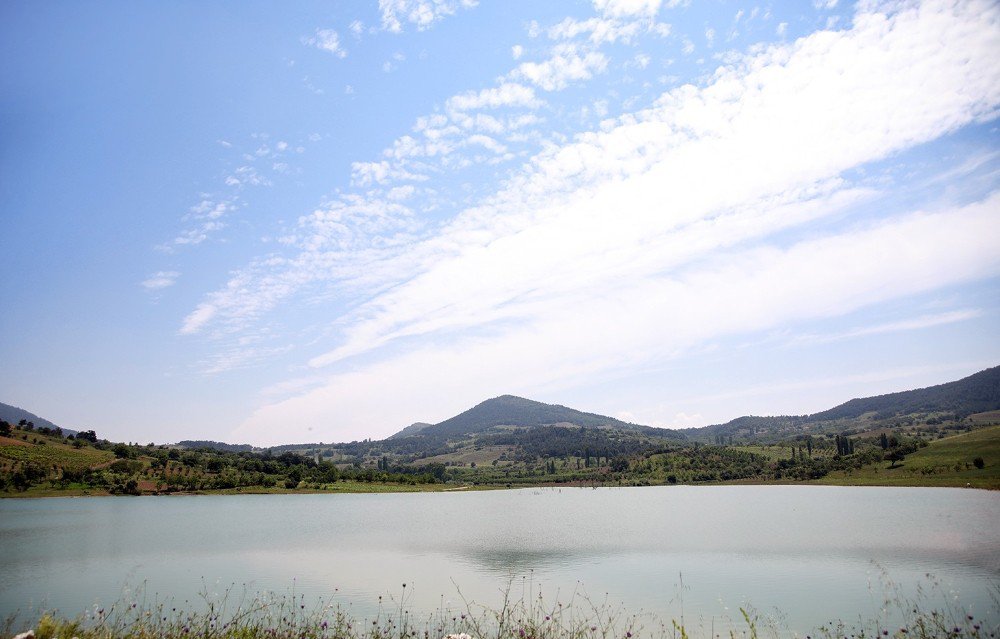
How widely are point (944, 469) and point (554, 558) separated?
11389 cm

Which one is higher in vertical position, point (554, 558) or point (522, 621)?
point (522, 621)

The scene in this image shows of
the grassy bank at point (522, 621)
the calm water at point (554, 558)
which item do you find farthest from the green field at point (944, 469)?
the grassy bank at point (522, 621)

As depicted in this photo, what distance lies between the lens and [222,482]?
14850 cm

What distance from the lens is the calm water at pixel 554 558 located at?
27.2 meters

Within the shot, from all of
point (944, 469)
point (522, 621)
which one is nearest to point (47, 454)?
point (522, 621)

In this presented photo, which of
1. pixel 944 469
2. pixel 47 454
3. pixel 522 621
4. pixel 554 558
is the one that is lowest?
pixel 554 558

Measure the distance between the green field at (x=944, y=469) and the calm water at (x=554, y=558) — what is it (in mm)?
28728

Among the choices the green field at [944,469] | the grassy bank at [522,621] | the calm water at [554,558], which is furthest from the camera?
the green field at [944,469]

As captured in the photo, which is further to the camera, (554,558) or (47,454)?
(47,454)

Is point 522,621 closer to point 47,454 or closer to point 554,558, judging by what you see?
point 554,558

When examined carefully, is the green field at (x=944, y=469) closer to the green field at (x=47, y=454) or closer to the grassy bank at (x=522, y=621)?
the grassy bank at (x=522, y=621)

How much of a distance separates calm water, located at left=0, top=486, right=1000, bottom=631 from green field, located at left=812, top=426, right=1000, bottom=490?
28.7m

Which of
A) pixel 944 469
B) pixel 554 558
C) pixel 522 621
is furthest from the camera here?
pixel 944 469

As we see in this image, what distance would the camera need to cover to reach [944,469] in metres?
113
